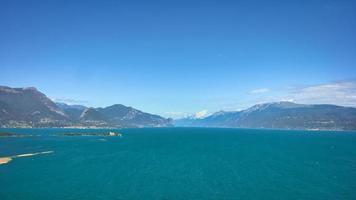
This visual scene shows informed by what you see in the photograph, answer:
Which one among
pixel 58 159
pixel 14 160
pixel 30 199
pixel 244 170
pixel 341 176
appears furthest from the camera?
pixel 58 159

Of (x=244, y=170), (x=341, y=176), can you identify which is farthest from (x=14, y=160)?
(x=341, y=176)

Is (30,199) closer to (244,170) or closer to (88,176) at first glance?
(88,176)

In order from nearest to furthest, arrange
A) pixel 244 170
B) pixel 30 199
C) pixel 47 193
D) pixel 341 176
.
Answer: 1. pixel 30 199
2. pixel 47 193
3. pixel 341 176
4. pixel 244 170

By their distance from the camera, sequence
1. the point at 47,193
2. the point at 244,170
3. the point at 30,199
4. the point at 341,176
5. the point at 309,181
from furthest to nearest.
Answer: the point at 244,170 < the point at 341,176 < the point at 309,181 < the point at 47,193 < the point at 30,199

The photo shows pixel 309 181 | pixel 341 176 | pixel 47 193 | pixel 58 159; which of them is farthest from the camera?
pixel 58 159

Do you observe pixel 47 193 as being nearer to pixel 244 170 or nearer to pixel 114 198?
pixel 114 198

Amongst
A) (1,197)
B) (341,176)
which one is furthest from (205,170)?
(1,197)

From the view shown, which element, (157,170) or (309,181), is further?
(157,170)
